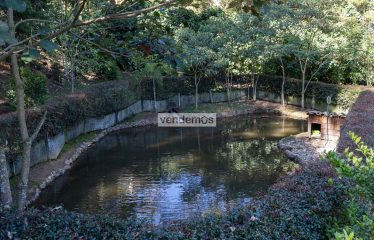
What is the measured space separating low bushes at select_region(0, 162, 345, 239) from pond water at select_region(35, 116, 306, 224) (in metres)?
3.65

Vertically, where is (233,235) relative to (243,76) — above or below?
below

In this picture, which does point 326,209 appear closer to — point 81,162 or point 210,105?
point 81,162

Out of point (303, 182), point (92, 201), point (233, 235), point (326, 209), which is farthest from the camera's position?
point (92, 201)

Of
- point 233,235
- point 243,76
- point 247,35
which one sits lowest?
point 233,235

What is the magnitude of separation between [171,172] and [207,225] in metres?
6.69

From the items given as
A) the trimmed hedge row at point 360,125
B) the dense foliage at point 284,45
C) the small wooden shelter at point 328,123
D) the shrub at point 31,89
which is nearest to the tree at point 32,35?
the trimmed hedge row at point 360,125

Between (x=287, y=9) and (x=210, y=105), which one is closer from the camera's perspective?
(x=287, y=9)

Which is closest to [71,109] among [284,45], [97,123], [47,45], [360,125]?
[97,123]

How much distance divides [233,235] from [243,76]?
59.4ft

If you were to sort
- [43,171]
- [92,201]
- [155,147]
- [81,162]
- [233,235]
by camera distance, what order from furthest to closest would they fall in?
[155,147] → [81,162] → [43,171] → [92,201] → [233,235]

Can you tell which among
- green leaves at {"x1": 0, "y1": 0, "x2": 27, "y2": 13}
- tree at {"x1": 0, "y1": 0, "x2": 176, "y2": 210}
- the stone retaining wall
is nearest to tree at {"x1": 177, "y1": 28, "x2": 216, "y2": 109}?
the stone retaining wall

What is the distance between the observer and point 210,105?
1978 cm

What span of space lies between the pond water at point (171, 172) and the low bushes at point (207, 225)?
3.65 meters

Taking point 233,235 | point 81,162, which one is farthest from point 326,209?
point 81,162
